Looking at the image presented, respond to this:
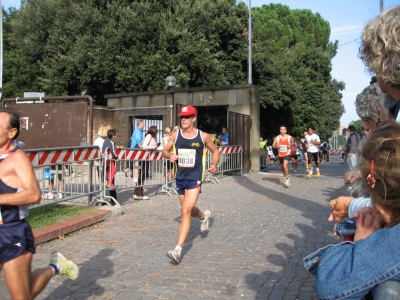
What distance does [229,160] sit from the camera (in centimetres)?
1736

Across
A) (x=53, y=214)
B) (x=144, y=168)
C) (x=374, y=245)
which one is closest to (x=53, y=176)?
(x=53, y=214)

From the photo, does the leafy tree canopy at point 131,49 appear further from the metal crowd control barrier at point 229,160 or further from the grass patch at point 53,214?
the grass patch at point 53,214

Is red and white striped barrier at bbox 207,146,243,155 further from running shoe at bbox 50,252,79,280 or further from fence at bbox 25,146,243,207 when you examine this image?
running shoe at bbox 50,252,79,280

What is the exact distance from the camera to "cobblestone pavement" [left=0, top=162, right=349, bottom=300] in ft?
15.2

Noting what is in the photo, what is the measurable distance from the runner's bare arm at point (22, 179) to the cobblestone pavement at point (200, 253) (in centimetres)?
169

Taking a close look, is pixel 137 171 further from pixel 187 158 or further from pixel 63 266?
pixel 63 266

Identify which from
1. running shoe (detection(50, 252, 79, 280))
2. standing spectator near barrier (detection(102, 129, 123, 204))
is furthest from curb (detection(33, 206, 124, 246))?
running shoe (detection(50, 252, 79, 280))

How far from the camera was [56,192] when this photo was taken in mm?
8195

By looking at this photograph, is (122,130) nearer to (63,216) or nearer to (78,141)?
(78,141)

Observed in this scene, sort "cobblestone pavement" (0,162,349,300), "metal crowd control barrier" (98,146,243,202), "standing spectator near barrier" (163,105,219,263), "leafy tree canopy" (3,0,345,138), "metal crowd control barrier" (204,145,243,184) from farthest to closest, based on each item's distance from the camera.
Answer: "leafy tree canopy" (3,0,345,138), "metal crowd control barrier" (204,145,243,184), "metal crowd control barrier" (98,146,243,202), "standing spectator near barrier" (163,105,219,263), "cobblestone pavement" (0,162,349,300)

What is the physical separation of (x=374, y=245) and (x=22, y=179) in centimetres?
246

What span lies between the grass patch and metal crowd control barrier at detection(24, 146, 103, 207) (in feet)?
0.87

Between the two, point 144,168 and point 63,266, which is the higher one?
point 144,168

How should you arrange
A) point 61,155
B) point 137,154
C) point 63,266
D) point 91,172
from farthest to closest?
point 137,154 < point 91,172 < point 61,155 < point 63,266
